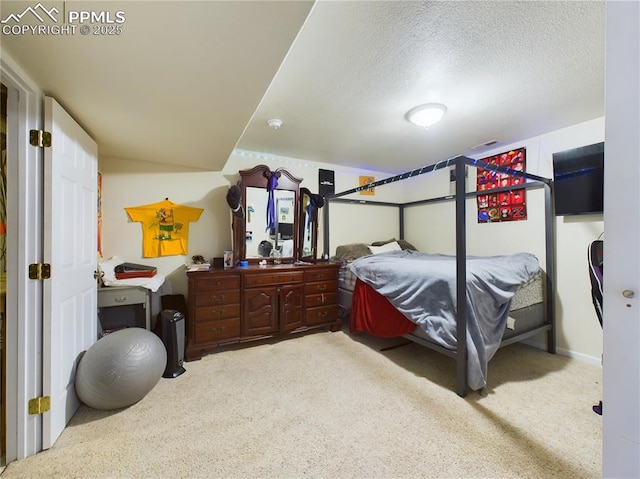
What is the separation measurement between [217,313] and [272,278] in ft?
2.00

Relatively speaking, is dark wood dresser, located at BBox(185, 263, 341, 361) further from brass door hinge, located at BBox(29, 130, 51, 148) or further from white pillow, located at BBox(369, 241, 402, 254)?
brass door hinge, located at BBox(29, 130, 51, 148)

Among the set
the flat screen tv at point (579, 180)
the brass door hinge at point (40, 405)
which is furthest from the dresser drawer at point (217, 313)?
the flat screen tv at point (579, 180)

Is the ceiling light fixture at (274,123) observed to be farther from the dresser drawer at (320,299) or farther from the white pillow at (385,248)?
the white pillow at (385,248)

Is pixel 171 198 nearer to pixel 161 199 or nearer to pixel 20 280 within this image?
pixel 161 199

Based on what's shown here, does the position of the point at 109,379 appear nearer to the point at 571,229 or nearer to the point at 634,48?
the point at 634,48

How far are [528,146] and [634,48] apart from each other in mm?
2705

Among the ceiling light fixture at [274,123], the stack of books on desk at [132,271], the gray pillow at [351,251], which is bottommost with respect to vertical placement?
the stack of books on desk at [132,271]

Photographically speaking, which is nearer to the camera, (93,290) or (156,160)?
(93,290)

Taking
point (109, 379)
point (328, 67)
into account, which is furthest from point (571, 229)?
point (109, 379)

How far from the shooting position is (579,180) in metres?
2.21

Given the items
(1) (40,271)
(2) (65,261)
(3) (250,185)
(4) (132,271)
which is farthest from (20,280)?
(3) (250,185)

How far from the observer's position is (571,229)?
2346 mm

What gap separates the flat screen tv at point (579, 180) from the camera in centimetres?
212

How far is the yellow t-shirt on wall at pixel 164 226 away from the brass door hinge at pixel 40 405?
1.55 metres
